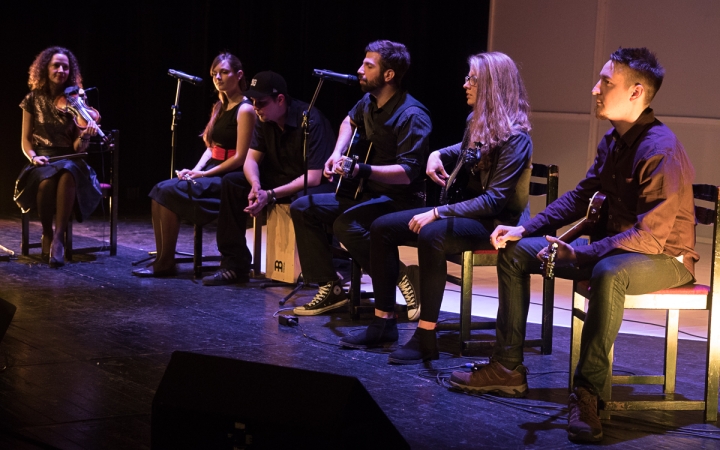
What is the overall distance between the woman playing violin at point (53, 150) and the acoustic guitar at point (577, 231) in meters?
3.64

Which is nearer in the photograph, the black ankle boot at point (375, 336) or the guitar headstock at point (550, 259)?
the guitar headstock at point (550, 259)

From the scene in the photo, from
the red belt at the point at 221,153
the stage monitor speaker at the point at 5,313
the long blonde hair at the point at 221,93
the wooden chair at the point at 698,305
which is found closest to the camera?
the stage monitor speaker at the point at 5,313

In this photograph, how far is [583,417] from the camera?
3.01m

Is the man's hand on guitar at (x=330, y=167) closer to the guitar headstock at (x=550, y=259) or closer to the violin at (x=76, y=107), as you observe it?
the guitar headstock at (x=550, y=259)

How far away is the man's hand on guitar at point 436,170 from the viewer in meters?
4.11

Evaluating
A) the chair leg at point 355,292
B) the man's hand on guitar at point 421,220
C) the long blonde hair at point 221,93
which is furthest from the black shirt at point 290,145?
the man's hand on guitar at point 421,220

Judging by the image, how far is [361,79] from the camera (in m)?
4.56

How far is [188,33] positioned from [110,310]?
15.4ft

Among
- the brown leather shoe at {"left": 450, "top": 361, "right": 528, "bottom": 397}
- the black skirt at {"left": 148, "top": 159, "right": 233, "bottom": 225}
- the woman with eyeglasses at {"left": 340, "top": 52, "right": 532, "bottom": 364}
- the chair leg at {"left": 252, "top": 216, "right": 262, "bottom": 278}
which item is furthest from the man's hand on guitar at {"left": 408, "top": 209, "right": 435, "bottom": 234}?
the black skirt at {"left": 148, "top": 159, "right": 233, "bottom": 225}

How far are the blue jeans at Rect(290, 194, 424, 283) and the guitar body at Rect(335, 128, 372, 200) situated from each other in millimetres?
65

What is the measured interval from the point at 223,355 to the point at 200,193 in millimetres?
1951

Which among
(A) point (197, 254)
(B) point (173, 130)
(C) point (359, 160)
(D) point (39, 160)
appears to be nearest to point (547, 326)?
(C) point (359, 160)

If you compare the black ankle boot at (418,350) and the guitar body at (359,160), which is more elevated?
the guitar body at (359,160)

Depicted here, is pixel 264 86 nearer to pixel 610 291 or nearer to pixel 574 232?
pixel 574 232
